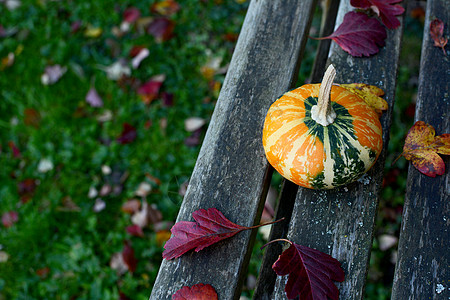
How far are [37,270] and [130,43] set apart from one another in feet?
5.94

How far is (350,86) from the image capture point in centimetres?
145

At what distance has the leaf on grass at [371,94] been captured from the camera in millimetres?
1428

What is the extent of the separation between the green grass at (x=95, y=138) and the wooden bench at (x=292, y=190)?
0.61 metres

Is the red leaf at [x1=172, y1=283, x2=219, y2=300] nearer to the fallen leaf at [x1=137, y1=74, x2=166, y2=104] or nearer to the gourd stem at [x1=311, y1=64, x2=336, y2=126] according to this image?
the gourd stem at [x1=311, y1=64, x2=336, y2=126]

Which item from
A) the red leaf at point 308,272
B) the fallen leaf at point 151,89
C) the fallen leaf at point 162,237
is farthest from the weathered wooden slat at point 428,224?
the fallen leaf at point 151,89

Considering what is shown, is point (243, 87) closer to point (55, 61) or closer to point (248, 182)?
point (248, 182)

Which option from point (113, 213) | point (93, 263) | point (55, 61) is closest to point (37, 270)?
point (93, 263)

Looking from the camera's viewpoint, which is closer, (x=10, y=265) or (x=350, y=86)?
(x=350, y=86)

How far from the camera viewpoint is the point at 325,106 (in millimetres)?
1191

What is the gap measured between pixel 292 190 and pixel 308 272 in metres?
0.42

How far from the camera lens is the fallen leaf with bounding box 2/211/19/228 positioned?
247 centimetres

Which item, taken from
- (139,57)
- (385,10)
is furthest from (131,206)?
(385,10)

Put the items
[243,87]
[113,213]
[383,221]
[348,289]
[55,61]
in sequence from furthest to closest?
1. [55,61]
2. [113,213]
3. [383,221]
4. [243,87]
5. [348,289]

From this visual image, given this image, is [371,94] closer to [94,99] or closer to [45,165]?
[94,99]
